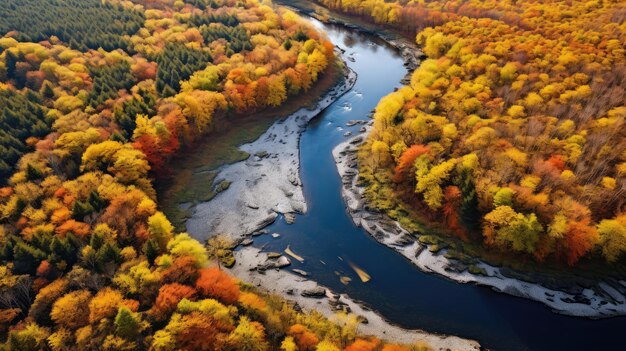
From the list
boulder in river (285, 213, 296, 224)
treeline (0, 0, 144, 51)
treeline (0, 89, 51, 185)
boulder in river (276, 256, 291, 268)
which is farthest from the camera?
treeline (0, 0, 144, 51)

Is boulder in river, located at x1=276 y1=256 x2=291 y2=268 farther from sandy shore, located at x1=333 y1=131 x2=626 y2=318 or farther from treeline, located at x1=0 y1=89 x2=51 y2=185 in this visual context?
treeline, located at x1=0 y1=89 x2=51 y2=185

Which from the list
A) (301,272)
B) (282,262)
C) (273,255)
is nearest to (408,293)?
(301,272)

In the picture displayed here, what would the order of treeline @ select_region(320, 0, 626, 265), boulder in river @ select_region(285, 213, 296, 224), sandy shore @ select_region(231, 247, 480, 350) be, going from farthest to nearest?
1. boulder in river @ select_region(285, 213, 296, 224)
2. treeline @ select_region(320, 0, 626, 265)
3. sandy shore @ select_region(231, 247, 480, 350)

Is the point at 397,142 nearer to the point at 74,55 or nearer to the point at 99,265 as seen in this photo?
the point at 99,265

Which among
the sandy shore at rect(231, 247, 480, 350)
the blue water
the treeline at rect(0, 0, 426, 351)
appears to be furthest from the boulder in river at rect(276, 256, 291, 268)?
the treeline at rect(0, 0, 426, 351)

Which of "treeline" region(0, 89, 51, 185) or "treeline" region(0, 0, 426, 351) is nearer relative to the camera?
"treeline" region(0, 0, 426, 351)

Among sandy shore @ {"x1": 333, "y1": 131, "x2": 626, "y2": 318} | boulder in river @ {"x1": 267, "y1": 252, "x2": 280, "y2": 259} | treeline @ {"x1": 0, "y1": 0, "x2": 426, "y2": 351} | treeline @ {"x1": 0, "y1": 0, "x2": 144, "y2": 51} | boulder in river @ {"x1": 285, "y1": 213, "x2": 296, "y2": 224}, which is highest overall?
treeline @ {"x1": 0, "y1": 0, "x2": 144, "y2": 51}
